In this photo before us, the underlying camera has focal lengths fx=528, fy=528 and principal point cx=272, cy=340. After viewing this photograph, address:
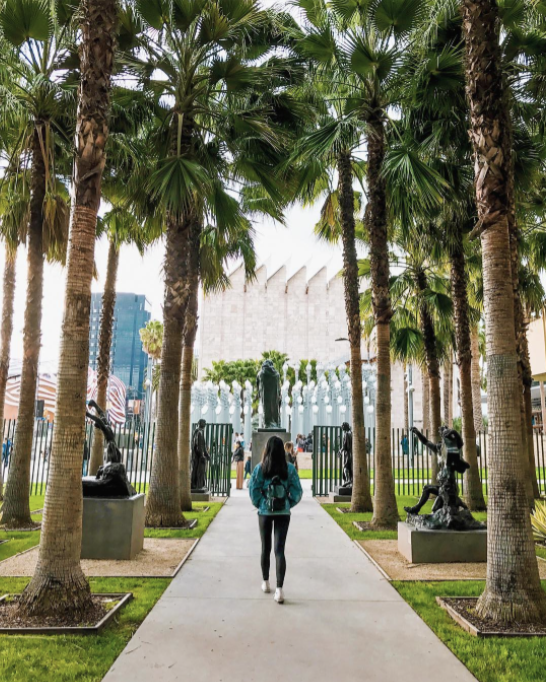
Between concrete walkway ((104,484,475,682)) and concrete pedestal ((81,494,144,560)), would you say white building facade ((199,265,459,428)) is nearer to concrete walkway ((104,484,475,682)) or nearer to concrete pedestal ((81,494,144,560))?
concrete pedestal ((81,494,144,560))

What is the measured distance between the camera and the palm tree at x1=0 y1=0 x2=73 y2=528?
831 cm

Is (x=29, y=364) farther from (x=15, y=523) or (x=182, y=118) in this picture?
(x=182, y=118)

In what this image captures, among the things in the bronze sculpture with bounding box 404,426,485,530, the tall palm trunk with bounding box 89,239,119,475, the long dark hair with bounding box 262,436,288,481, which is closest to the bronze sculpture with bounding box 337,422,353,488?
the tall palm trunk with bounding box 89,239,119,475

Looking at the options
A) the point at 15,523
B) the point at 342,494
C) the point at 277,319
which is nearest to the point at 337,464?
the point at 342,494

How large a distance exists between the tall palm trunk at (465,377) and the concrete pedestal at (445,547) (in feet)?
16.6

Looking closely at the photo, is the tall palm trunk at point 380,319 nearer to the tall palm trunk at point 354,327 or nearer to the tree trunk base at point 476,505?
the tall palm trunk at point 354,327

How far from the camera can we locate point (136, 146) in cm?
1038

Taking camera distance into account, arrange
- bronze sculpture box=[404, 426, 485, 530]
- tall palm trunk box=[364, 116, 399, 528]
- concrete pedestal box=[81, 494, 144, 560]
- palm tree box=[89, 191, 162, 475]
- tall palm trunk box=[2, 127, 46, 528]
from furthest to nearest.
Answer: palm tree box=[89, 191, 162, 475] < tall palm trunk box=[364, 116, 399, 528] < tall palm trunk box=[2, 127, 46, 528] < bronze sculpture box=[404, 426, 485, 530] < concrete pedestal box=[81, 494, 144, 560]

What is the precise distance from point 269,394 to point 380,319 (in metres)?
6.23

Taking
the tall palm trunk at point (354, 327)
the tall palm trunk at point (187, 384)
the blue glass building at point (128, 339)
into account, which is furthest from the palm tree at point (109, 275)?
the blue glass building at point (128, 339)

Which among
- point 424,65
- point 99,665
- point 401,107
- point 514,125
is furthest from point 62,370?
point 514,125

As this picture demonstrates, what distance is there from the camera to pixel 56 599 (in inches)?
189

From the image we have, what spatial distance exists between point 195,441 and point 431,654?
38.3ft

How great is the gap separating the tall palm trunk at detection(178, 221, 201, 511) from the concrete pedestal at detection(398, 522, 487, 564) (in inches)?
247
